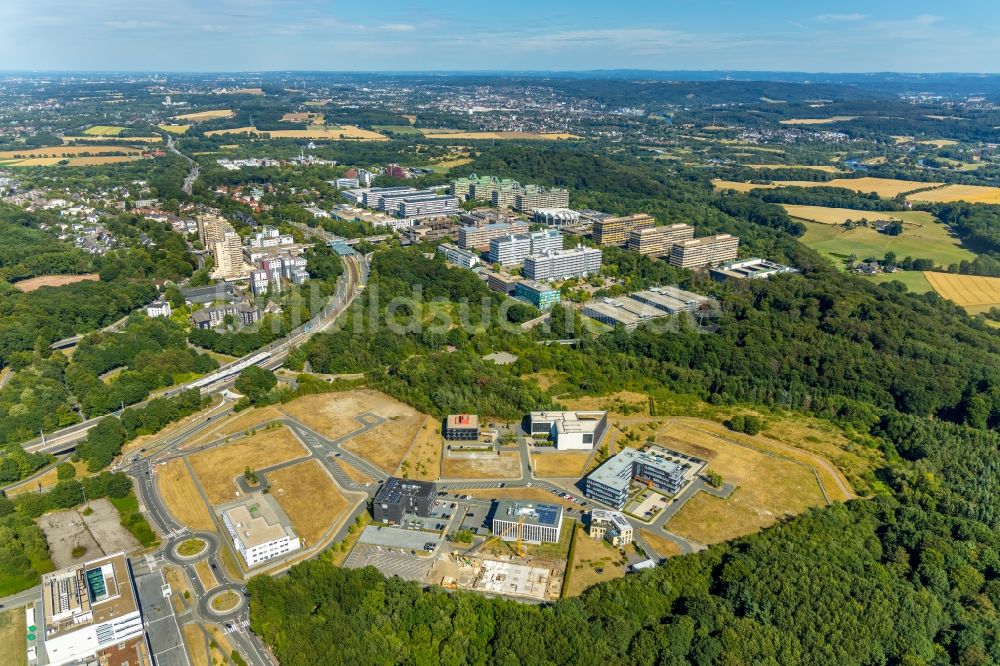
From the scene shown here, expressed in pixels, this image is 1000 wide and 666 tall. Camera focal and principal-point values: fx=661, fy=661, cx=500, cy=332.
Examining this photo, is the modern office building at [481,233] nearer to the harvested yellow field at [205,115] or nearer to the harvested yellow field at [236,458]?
the harvested yellow field at [236,458]

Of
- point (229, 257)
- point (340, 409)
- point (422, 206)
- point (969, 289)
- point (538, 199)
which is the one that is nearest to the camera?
point (340, 409)

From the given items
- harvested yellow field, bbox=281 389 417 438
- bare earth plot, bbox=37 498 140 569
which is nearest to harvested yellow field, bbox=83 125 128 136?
harvested yellow field, bbox=281 389 417 438

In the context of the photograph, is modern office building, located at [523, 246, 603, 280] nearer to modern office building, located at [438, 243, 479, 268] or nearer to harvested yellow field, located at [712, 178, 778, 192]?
modern office building, located at [438, 243, 479, 268]

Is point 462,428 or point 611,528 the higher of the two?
point 462,428

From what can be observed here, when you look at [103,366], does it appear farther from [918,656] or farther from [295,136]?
[295,136]

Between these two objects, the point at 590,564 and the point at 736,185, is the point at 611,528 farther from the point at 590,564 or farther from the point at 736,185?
the point at 736,185

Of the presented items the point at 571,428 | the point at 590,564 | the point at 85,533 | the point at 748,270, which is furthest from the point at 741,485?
the point at 748,270
